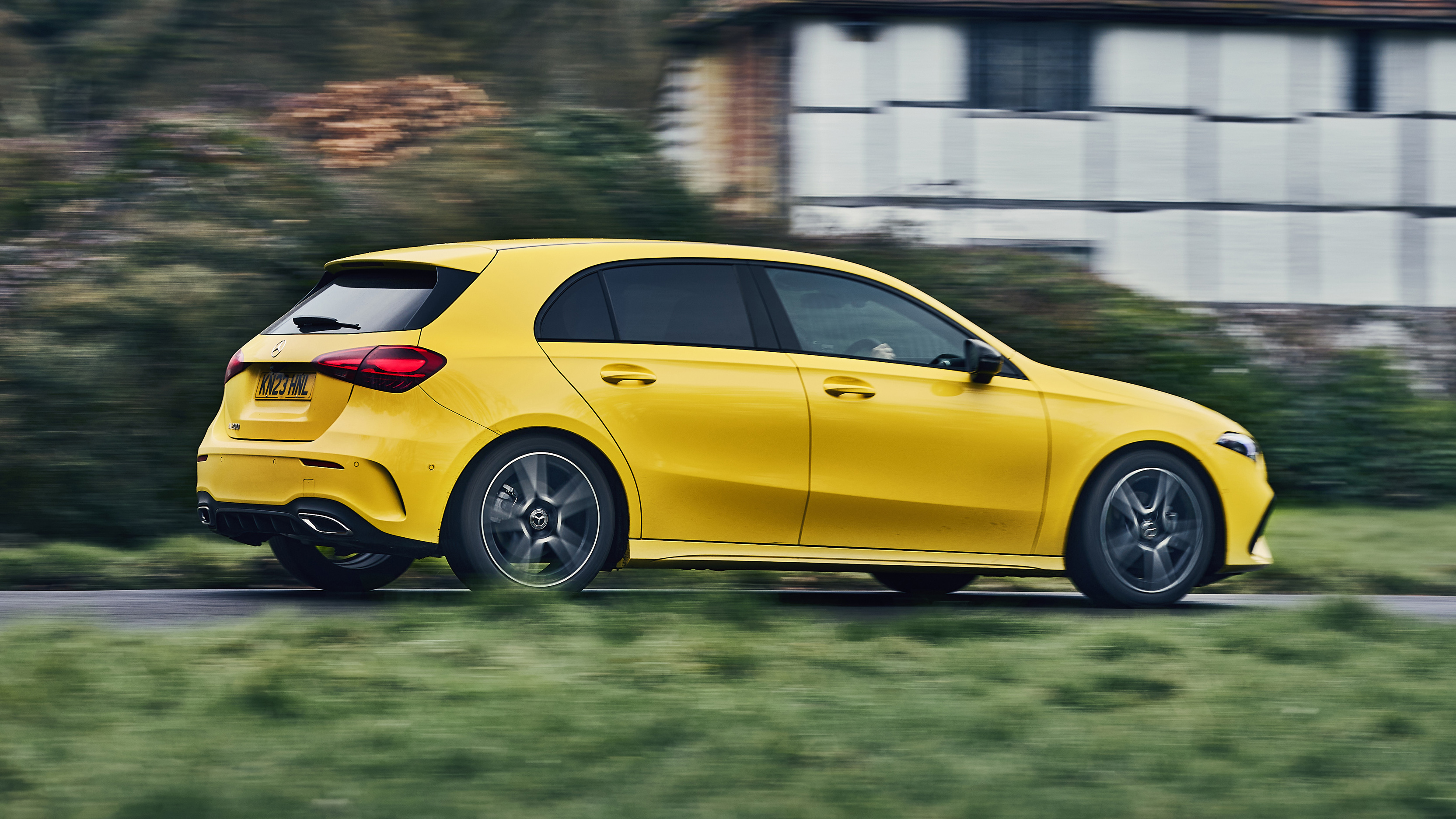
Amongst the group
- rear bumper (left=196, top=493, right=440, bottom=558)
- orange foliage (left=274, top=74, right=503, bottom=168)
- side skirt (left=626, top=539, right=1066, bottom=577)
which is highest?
orange foliage (left=274, top=74, right=503, bottom=168)

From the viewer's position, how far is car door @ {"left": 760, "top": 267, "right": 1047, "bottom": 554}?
7406 mm

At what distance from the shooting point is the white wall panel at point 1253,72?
22.0 meters

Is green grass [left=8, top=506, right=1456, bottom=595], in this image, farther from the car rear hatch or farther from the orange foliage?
the orange foliage

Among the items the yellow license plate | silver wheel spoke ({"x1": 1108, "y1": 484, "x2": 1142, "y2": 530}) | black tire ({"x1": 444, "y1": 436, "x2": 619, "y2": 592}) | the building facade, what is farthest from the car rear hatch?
the building facade

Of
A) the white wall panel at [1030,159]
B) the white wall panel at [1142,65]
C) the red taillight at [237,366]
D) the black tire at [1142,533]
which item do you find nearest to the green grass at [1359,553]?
the black tire at [1142,533]

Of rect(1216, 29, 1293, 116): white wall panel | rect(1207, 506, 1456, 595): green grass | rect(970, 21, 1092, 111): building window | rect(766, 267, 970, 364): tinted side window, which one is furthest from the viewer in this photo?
rect(1216, 29, 1293, 116): white wall panel

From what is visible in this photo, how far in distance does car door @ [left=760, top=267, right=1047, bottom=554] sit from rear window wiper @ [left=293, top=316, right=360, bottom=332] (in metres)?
1.88

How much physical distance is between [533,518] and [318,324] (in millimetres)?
1265

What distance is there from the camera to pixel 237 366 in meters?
7.38

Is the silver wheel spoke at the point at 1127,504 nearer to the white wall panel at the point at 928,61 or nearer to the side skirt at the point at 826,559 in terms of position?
the side skirt at the point at 826,559

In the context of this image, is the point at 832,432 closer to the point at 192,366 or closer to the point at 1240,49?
the point at 192,366

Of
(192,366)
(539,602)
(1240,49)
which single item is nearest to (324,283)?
(539,602)

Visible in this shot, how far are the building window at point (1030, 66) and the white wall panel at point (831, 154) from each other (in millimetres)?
1579

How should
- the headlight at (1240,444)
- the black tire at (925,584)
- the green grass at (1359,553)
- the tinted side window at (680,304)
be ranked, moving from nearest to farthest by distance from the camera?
1. the tinted side window at (680,304)
2. the headlight at (1240,444)
3. the black tire at (925,584)
4. the green grass at (1359,553)
